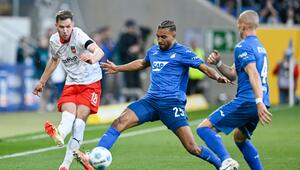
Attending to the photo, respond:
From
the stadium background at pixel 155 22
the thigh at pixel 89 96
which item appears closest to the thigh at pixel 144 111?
the thigh at pixel 89 96

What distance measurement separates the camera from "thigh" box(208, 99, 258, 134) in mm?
12188

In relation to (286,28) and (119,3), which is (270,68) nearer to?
(286,28)

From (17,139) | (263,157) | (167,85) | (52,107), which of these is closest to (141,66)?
(167,85)

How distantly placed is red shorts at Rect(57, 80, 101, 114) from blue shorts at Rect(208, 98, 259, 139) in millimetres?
2160

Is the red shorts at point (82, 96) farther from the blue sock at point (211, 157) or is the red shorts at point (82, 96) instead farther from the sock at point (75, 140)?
the blue sock at point (211, 157)

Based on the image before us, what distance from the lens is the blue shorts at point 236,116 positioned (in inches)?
480

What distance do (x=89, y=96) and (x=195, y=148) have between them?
196 cm

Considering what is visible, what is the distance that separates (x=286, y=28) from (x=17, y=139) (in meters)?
16.0

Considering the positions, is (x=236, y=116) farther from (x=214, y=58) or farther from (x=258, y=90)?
(x=214, y=58)

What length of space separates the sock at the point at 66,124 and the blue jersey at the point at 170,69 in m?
1.26

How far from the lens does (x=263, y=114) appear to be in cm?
1155

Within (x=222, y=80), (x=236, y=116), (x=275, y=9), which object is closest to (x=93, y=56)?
(x=222, y=80)

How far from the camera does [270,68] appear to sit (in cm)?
3397

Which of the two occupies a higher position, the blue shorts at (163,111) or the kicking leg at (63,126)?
the blue shorts at (163,111)
